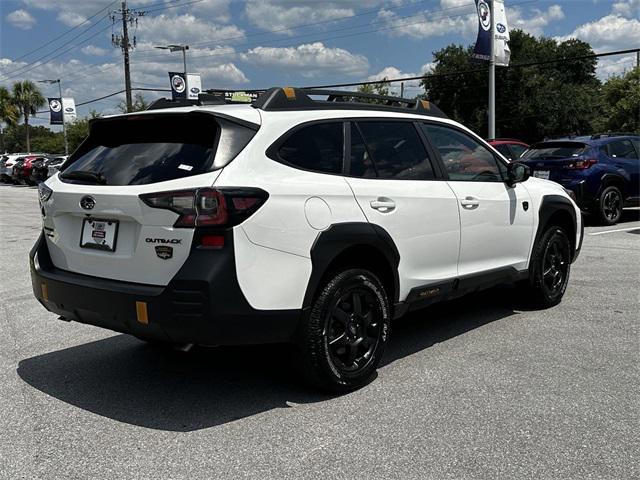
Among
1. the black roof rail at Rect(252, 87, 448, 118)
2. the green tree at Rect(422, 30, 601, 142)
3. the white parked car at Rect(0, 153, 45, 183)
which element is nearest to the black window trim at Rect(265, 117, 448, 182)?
the black roof rail at Rect(252, 87, 448, 118)

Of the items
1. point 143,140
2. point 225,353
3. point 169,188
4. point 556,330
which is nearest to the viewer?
point 169,188

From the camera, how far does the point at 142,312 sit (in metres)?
3.49

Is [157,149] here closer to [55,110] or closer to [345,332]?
[345,332]

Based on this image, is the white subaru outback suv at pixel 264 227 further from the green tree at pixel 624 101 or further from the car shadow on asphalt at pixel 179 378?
the green tree at pixel 624 101

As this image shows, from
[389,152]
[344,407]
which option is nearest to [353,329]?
[344,407]

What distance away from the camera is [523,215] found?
18.4ft

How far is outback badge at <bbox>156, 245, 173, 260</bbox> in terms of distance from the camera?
3.44 m

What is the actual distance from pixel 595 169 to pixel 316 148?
9.38 metres

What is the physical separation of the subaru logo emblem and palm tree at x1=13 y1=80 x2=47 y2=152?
72782 millimetres

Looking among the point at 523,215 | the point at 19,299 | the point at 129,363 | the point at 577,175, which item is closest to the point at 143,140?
the point at 129,363

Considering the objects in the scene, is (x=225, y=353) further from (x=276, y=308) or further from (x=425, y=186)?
(x=425, y=186)

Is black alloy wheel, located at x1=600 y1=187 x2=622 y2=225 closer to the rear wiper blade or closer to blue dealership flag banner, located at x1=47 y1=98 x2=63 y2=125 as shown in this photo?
the rear wiper blade

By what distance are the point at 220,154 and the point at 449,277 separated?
2.10m

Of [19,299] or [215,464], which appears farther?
[19,299]
